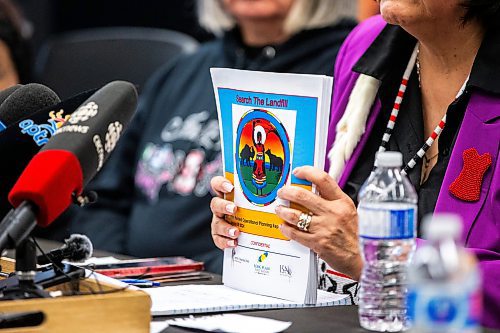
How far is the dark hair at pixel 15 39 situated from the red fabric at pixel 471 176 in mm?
1878

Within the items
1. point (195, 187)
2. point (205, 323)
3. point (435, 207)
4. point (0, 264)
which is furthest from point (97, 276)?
point (195, 187)

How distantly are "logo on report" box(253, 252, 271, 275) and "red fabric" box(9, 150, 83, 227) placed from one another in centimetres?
43

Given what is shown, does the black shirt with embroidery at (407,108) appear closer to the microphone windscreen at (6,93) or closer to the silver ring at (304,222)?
the silver ring at (304,222)

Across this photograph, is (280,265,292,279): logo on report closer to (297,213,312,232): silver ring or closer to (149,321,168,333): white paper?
(297,213,312,232): silver ring

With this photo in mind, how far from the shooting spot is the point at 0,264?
5.14 ft

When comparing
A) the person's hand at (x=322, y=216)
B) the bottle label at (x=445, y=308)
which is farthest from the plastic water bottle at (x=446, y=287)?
the person's hand at (x=322, y=216)

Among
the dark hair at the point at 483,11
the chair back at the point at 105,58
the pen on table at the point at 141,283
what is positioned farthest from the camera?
the chair back at the point at 105,58

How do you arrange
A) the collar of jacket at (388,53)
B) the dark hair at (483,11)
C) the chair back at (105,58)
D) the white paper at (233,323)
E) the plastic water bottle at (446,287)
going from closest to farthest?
the plastic water bottle at (446,287)
the white paper at (233,323)
the dark hair at (483,11)
the collar of jacket at (388,53)
the chair back at (105,58)

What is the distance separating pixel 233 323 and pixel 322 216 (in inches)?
10.0

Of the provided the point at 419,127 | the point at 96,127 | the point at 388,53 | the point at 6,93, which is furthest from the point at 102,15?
the point at 96,127

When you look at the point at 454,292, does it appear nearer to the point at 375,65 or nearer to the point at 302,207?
the point at 302,207

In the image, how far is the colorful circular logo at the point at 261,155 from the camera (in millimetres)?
1499

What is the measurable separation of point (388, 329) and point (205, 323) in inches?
10.0

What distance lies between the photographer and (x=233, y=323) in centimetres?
134
